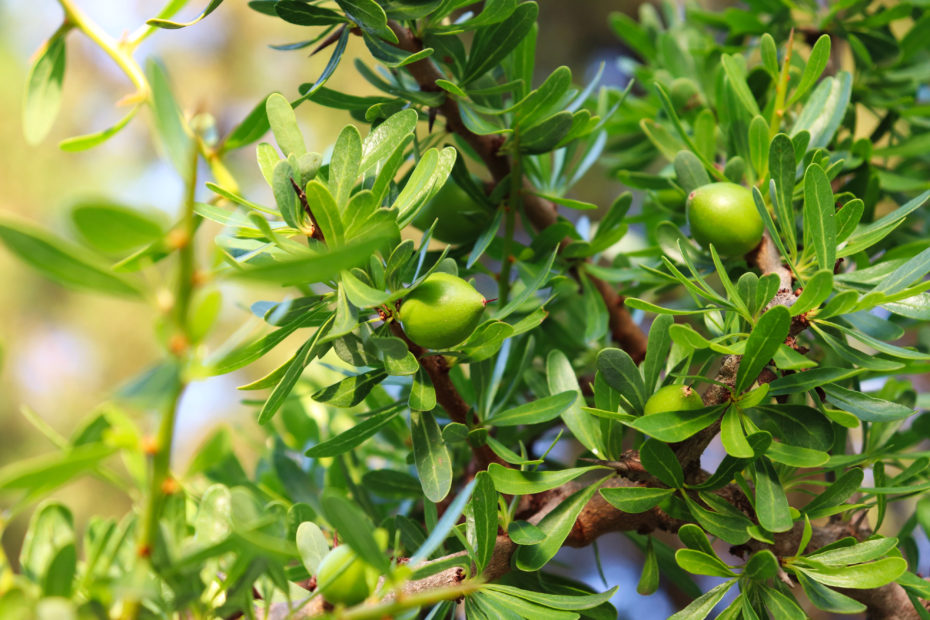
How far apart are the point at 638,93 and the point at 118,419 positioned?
1.10 metres

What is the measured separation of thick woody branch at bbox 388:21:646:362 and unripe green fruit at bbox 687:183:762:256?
121 millimetres

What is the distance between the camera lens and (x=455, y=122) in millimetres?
467

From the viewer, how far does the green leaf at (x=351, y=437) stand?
1.26 ft

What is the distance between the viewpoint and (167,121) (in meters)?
0.24

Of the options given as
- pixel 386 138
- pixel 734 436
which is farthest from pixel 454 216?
pixel 734 436

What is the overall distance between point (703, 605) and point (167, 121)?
0.37 m

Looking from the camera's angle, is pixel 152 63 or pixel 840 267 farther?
pixel 840 267

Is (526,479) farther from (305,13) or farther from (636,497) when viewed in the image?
(305,13)

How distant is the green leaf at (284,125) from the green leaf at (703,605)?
335mm

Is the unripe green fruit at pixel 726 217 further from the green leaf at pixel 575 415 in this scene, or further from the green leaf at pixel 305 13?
the green leaf at pixel 305 13

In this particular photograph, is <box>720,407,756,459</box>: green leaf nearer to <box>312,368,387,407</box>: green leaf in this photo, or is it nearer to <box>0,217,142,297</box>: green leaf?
<box>312,368,387,407</box>: green leaf

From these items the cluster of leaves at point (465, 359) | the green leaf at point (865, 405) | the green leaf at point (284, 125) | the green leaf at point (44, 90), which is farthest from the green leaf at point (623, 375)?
the green leaf at point (44, 90)

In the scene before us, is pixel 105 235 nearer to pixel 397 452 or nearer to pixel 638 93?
pixel 397 452

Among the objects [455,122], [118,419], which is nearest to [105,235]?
[118,419]
